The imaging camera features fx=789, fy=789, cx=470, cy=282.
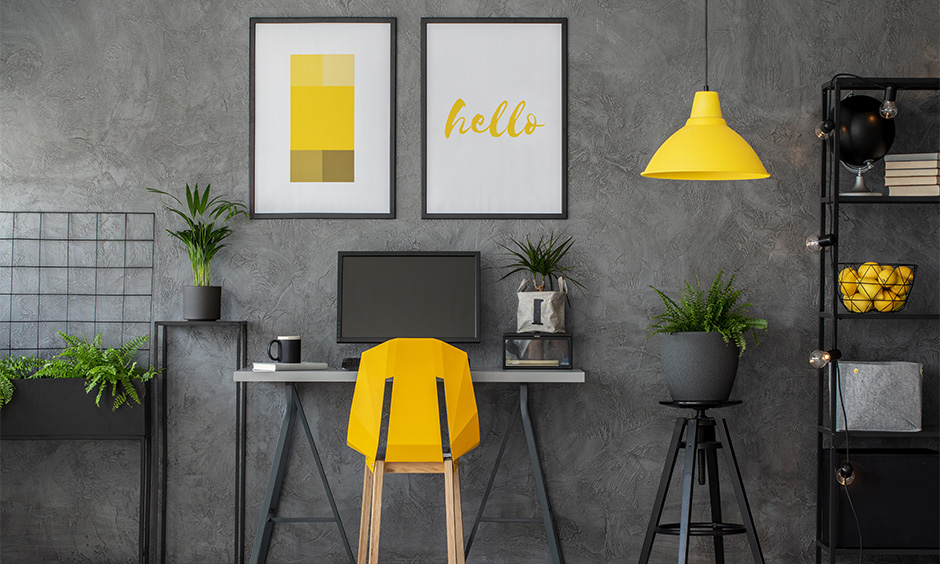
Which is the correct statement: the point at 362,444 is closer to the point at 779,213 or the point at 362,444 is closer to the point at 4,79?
the point at 779,213

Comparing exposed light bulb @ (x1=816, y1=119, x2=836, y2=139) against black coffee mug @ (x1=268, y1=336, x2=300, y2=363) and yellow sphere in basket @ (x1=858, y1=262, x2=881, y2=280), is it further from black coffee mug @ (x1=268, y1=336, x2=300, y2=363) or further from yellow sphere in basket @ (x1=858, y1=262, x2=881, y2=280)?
black coffee mug @ (x1=268, y1=336, x2=300, y2=363)

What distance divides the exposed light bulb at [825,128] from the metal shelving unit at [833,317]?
1.4 inches

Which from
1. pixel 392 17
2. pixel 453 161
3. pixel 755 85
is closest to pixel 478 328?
pixel 453 161

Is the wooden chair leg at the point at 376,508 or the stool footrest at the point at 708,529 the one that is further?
the stool footrest at the point at 708,529

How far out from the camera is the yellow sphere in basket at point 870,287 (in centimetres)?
300

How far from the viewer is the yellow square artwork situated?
336 cm

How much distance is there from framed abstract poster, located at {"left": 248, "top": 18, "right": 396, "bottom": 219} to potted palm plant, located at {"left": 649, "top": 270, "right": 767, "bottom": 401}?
4.21 feet

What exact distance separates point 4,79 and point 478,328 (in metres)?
2.29

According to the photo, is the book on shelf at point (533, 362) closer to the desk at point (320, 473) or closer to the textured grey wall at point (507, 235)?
the desk at point (320, 473)

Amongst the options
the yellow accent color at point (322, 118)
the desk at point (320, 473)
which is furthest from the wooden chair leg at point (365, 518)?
the yellow accent color at point (322, 118)

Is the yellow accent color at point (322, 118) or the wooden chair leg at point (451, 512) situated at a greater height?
the yellow accent color at point (322, 118)

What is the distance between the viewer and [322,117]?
336cm

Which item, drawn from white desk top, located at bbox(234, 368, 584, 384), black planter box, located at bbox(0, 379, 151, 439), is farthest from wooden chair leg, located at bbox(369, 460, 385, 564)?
black planter box, located at bbox(0, 379, 151, 439)

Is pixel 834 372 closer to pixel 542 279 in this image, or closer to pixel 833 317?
pixel 833 317
